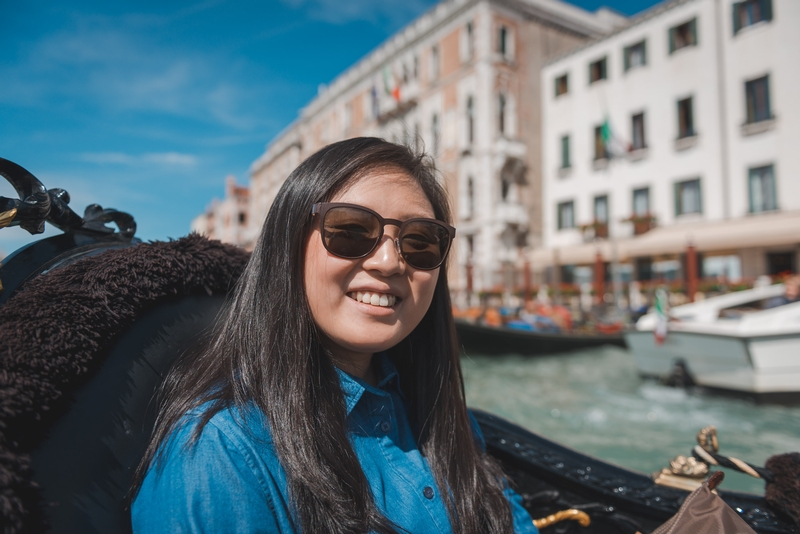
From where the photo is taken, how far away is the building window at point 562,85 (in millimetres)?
16683

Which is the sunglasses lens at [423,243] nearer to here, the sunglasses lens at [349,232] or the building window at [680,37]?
the sunglasses lens at [349,232]

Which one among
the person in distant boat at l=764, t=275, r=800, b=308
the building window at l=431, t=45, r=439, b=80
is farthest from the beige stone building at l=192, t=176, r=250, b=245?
the person in distant boat at l=764, t=275, r=800, b=308

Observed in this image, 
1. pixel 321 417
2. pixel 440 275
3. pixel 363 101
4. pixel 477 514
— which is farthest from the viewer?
pixel 363 101

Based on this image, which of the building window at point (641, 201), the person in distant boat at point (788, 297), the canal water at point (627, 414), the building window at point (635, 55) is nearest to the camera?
the canal water at point (627, 414)

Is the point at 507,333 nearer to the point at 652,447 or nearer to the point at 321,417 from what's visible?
the point at 652,447

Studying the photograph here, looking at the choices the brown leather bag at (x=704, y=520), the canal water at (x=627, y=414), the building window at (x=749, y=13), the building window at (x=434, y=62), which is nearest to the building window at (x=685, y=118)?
the building window at (x=749, y=13)

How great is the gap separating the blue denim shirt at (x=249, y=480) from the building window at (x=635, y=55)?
53.9ft

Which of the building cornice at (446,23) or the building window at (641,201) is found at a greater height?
the building cornice at (446,23)

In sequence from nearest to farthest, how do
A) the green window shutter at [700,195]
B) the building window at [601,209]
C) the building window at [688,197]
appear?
the green window shutter at [700,195] < the building window at [688,197] < the building window at [601,209]

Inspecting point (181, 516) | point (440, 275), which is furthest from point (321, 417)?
point (440, 275)

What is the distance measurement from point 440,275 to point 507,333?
27.0 feet

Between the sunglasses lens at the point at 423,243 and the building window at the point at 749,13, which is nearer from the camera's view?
the sunglasses lens at the point at 423,243

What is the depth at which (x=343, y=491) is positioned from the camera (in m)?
0.84

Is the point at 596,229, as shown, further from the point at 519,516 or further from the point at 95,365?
the point at 95,365
